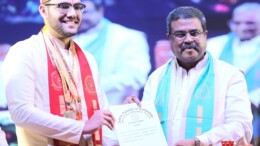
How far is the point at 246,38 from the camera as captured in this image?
4.91 meters

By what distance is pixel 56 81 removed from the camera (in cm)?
321

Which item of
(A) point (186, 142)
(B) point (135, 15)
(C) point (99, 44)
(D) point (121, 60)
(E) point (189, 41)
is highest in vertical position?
(B) point (135, 15)

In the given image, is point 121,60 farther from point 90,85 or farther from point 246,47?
point 90,85

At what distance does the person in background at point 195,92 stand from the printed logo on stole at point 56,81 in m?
0.44

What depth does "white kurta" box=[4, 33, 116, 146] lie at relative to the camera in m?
2.98

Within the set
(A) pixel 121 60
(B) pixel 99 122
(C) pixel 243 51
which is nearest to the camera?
(B) pixel 99 122

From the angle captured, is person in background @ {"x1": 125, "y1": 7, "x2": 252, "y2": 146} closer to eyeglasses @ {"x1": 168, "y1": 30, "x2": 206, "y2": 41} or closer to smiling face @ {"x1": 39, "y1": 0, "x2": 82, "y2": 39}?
eyeglasses @ {"x1": 168, "y1": 30, "x2": 206, "y2": 41}

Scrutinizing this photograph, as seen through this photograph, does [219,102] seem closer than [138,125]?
No

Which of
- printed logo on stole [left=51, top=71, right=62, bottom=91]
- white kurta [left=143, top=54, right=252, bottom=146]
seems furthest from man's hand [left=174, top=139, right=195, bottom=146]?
printed logo on stole [left=51, top=71, right=62, bottom=91]

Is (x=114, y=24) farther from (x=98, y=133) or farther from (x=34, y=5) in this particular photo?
(x=98, y=133)

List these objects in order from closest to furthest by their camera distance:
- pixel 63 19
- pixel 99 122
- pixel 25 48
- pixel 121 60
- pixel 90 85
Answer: pixel 99 122
pixel 25 48
pixel 63 19
pixel 90 85
pixel 121 60

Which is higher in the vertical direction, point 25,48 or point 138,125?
point 25,48

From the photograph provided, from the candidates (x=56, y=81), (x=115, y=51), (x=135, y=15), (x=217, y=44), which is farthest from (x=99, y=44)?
(x=56, y=81)

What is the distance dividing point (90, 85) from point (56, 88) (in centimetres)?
28
